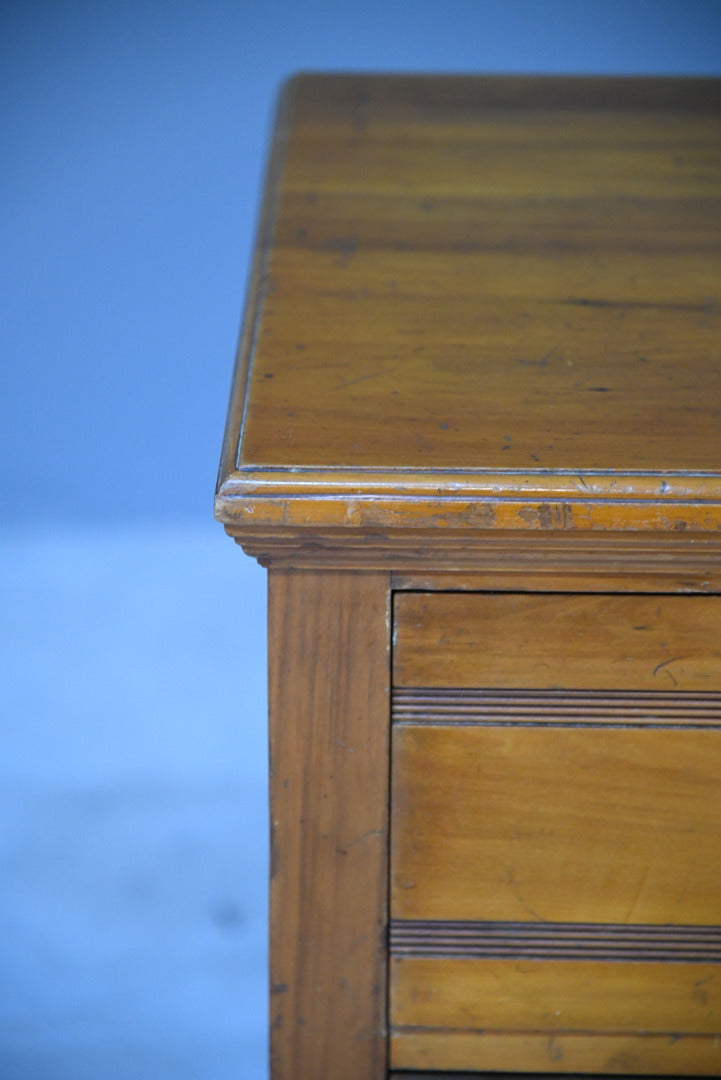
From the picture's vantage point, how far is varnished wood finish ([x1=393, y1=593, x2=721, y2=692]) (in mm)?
528

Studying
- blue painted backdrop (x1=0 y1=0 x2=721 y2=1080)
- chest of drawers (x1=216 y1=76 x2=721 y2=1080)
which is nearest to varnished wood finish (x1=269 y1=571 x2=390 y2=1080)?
chest of drawers (x1=216 y1=76 x2=721 y2=1080)

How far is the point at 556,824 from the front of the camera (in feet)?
1.85

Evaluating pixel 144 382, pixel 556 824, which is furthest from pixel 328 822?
pixel 144 382

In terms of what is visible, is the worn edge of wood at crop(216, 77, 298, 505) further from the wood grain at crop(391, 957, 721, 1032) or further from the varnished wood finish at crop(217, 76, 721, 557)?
the wood grain at crop(391, 957, 721, 1032)

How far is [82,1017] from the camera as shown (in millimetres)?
1086

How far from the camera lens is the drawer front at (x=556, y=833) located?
0.54 metres

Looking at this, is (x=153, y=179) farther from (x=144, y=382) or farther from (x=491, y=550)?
(x=491, y=550)

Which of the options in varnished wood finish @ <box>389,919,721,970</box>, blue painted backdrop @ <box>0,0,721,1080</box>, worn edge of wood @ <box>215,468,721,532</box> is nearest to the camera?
worn edge of wood @ <box>215,468,721,532</box>

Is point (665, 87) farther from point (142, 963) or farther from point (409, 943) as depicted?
point (142, 963)

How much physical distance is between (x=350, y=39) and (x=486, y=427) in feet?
3.36

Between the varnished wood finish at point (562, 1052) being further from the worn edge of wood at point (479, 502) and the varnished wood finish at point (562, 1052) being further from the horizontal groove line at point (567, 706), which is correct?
the worn edge of wood at point (479, 502)

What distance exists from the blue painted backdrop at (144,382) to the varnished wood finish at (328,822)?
0.61 metres

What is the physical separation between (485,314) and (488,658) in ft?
0.70

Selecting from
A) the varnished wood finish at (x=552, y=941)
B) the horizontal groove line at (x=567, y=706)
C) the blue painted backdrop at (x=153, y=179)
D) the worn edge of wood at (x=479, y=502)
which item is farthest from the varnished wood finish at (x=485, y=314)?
the blue painted backdrop at (x=153, y=179)
